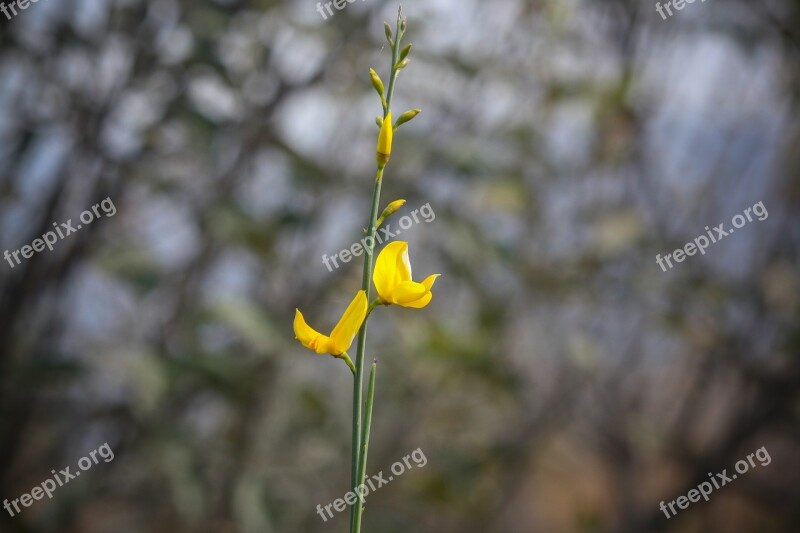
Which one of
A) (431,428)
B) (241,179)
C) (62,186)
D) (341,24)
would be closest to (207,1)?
(341,24)

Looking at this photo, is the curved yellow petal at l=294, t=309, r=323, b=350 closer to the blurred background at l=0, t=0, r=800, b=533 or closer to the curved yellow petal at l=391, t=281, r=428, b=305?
the curved yellow petal at l=391, t=281, r=428, b=305

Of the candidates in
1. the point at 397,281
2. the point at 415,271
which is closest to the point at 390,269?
the point at 397,281

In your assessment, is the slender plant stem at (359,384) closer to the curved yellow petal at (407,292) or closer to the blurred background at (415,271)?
the curved yellow petal at (407,292)

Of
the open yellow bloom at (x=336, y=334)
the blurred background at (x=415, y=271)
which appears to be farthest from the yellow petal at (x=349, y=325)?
the blurred background at (x=415, y=271)

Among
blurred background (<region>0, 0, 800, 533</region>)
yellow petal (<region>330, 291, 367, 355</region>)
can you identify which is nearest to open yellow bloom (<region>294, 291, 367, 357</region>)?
yellow petal (<region>330, 291, 367, 355</region>)

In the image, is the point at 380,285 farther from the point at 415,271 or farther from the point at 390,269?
the point at 415,271
